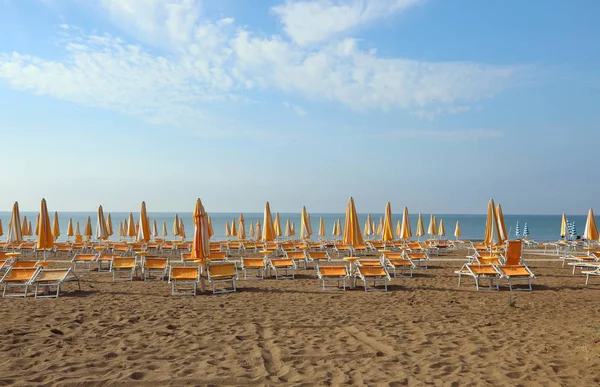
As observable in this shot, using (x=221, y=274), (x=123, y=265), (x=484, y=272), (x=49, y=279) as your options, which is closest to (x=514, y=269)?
(x=484, y=272)

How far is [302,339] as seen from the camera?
5.55 metres

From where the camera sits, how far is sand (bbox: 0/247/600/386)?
4219 millimetres

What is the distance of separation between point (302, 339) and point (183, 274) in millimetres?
4929

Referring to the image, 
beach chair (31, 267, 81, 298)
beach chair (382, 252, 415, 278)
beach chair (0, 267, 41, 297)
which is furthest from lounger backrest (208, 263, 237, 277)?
beach chair (382, 252, 415, 278)

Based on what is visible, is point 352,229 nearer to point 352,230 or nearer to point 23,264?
point 352,230

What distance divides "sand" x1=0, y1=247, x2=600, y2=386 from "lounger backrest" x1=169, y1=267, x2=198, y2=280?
0.54 m

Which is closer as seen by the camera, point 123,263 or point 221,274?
point 221,274

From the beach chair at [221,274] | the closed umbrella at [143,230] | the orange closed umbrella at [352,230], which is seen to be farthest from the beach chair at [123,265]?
the orange closed umbrella at [352,230]

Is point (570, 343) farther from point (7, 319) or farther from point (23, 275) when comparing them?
point (23, 275)

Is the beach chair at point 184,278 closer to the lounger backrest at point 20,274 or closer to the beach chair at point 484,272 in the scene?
the lounger backrest at point 20,274

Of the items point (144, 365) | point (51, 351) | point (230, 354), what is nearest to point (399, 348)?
point (230, 354)

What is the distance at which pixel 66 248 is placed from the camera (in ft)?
63.5

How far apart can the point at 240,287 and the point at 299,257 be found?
2.76 metres

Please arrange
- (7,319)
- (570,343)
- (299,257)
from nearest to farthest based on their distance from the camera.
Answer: (570,343), (7,319), (299,257)
